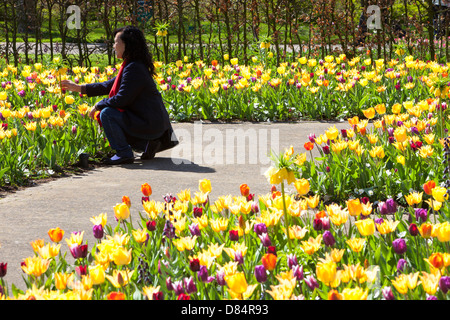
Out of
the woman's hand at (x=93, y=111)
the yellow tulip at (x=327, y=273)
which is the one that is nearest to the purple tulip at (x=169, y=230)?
the yellow tulip at (x=327, y=273)

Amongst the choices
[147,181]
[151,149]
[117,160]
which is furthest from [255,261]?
[151,149]

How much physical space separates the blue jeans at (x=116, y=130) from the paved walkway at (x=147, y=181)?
5.1 inches

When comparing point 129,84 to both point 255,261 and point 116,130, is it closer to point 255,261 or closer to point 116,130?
point 116,130

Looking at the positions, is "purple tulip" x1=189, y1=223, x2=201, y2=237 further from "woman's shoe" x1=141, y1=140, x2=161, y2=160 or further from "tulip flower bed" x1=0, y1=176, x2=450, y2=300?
"woman's shoe" x1=141, y1=140, x2=161, y2=160

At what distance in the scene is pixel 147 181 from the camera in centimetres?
473

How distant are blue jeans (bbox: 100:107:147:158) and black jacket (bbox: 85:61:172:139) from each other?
0.06 metres

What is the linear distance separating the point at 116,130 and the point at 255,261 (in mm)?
3051

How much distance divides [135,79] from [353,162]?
2071 millimetres

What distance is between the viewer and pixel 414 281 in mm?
2014

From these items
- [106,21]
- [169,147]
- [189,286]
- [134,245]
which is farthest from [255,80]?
[189,286]

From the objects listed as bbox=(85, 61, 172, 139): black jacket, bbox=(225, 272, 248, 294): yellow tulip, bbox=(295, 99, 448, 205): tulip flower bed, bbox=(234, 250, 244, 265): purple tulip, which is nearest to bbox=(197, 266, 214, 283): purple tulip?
bbox=(234, 250, 244, 265): purple tulip
